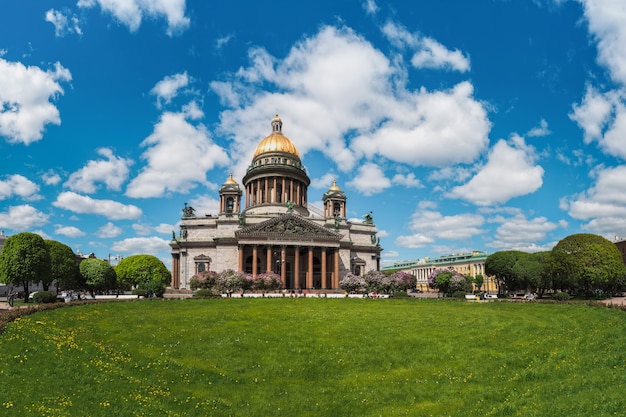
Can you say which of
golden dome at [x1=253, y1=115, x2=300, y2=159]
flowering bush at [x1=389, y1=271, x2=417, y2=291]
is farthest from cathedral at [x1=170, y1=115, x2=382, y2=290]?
flowering bush at [x1=389, y1=271, x2=417, y2=291]

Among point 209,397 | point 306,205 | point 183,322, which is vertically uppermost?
point 306,205

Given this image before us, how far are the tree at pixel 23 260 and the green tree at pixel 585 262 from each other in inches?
2901

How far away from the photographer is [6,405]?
14.0 m

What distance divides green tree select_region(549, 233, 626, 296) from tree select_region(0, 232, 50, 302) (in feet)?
242

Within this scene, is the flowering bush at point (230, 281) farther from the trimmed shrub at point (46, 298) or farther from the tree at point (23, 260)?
the tree at point (23, 260)

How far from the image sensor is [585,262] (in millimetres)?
59969

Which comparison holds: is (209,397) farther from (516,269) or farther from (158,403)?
(516,269)

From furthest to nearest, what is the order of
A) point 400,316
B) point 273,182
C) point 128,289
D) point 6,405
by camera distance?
point 128,289 → point 273,182 → point 400,316 → point 6,405

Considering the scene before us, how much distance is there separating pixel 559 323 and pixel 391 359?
1449 centimetres

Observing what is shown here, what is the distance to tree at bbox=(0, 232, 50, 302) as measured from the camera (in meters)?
59.6

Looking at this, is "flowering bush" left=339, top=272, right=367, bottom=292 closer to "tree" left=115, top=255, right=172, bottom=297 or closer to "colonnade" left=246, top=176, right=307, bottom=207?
"colonnade" left=246, top=176, right=307, bottom=207

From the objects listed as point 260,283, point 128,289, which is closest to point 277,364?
point 260,283

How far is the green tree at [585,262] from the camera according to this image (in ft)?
194

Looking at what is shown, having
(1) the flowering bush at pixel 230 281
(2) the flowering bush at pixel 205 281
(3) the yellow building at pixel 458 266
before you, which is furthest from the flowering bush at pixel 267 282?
(3) the yellow building at pixel 458 266
